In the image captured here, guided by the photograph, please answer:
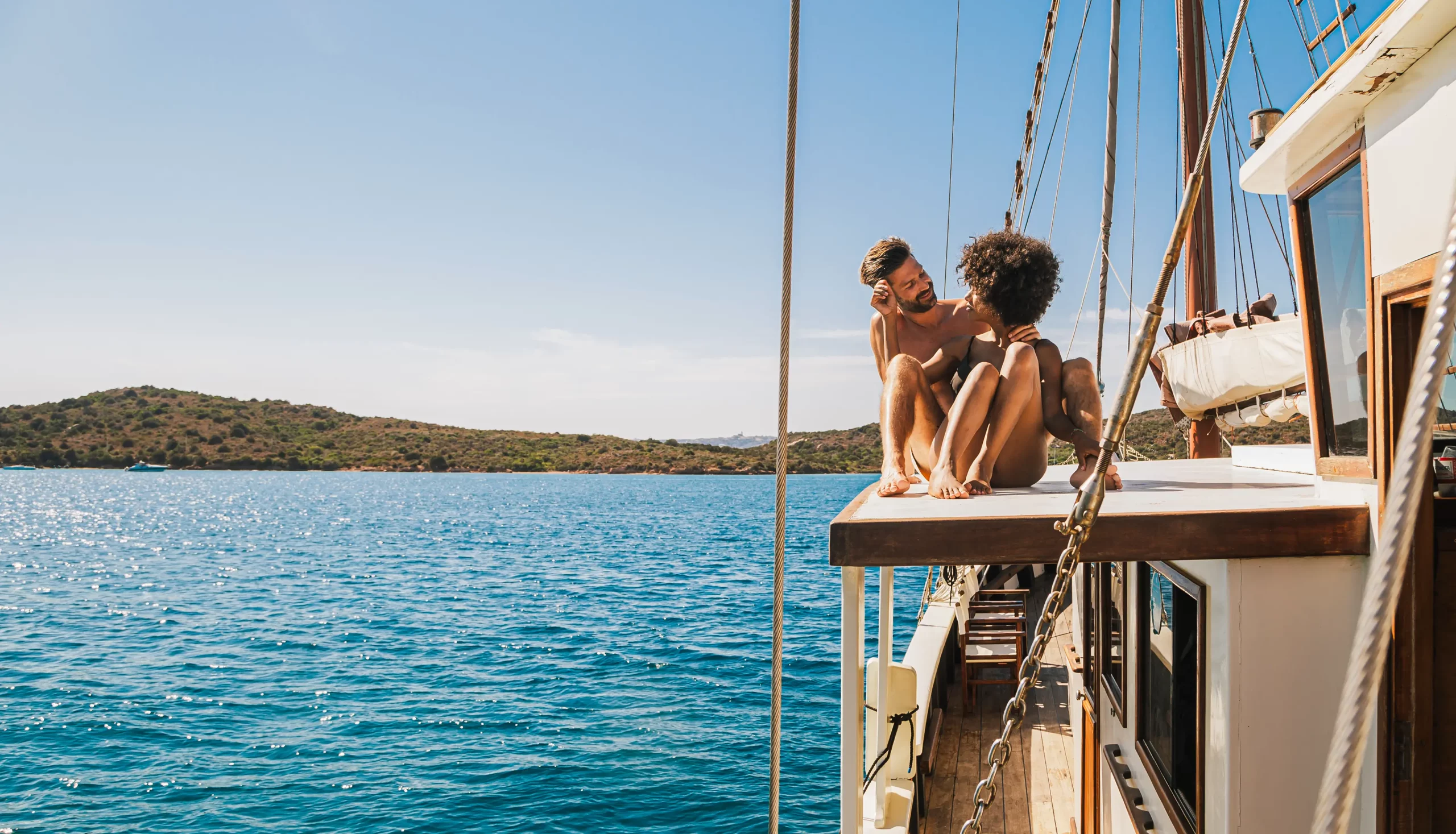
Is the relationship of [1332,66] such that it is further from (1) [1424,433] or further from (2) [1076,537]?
(1) [1424,433]

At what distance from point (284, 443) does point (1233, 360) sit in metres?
148

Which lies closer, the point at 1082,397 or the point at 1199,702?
the point at 1199,702

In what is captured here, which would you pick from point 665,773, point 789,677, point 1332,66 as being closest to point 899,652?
point 789,677

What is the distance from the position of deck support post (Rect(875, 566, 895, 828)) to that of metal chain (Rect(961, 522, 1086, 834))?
111 inches

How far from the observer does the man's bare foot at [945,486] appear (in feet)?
10.7

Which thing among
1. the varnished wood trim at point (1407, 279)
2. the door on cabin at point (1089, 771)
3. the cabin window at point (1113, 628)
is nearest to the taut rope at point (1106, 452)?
the varnished wood trim at point (1407, 279)

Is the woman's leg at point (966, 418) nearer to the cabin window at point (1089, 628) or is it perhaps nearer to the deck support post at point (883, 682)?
the deck support post at point (883, 682)

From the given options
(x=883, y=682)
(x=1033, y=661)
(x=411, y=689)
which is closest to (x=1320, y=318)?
(x=1033, y=661)

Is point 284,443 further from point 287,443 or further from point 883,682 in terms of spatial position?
point 883,682

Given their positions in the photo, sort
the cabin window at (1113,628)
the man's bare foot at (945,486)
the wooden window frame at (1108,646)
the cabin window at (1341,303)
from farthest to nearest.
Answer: the cabin window at (1113,628) → the wooden window frame at (1108,646) → the man's bare foot at (945,486) → the cabin window at (1341,303)

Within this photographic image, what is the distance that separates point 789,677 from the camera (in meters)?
20.7

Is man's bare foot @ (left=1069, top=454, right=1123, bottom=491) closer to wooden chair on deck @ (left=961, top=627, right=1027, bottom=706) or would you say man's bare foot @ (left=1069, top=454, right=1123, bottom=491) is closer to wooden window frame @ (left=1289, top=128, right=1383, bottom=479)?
wooden window frame @ (left=1289, top=128, right=1383, bottom=479)

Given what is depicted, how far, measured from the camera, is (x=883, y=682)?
5.46 m

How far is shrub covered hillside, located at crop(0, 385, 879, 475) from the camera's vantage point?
128750mm
